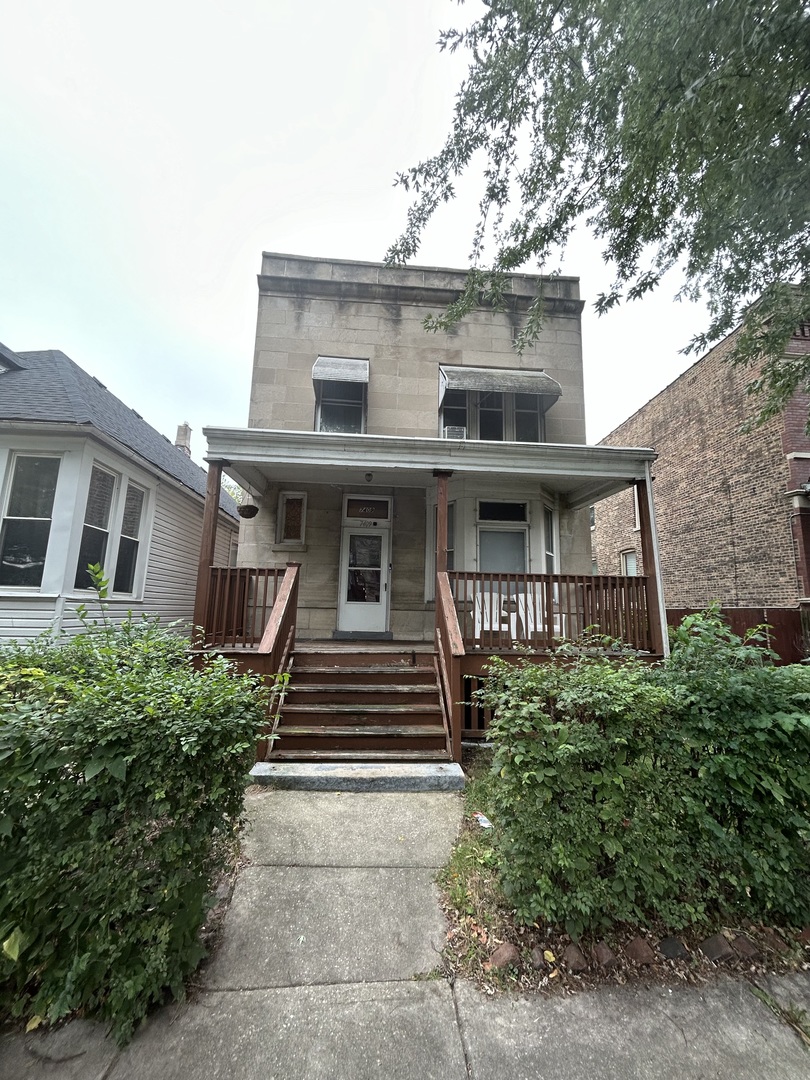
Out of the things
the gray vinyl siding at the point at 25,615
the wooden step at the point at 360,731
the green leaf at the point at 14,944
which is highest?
the gray vinyl siding at the point at 25,615

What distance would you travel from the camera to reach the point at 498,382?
786cm

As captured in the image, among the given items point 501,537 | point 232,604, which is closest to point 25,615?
point 232,604

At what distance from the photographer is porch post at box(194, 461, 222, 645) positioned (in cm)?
535

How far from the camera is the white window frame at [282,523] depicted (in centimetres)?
752

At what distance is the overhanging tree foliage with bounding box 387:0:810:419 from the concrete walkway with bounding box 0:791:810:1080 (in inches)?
241

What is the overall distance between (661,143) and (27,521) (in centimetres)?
878

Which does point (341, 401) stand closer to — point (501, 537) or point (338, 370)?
point (338, 370)

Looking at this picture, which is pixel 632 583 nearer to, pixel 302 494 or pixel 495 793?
pixel 495 793

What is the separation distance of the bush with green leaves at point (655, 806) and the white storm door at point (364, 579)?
5165mm

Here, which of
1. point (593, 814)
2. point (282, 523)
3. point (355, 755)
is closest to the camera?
point (593, 814)

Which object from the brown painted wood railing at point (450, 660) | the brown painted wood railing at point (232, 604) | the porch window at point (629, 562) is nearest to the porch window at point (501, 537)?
the brown painted wood railing at point (450, 660)

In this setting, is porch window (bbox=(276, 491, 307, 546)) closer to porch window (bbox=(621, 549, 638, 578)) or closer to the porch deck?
the porch deck

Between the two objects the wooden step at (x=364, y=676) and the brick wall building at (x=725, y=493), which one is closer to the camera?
the wooden step at (x=364, y=676)

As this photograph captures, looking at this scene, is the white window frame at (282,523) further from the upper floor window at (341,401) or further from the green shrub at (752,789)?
the green shrub at (752,789)
